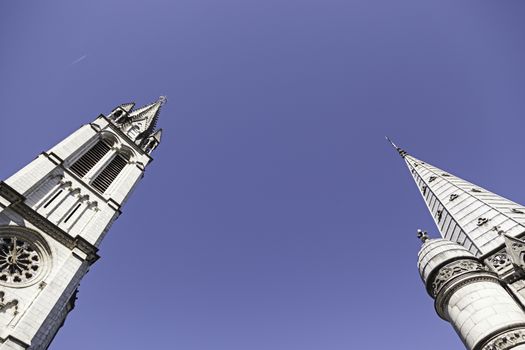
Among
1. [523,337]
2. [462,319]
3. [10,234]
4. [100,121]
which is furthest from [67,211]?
[523,337]

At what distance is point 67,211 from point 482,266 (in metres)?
25.0

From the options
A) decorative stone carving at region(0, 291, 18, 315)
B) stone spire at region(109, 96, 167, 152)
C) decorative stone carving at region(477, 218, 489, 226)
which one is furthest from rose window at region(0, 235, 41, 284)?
decorative stone carving at region(477, 218, 489, 226)

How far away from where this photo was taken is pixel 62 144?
26750 mm

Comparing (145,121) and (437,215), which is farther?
(145,121)

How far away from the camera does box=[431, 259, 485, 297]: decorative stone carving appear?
49.4ft

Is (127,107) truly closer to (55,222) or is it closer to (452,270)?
(55,222)

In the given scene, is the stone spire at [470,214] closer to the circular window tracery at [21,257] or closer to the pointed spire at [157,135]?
the circular window tracery at [21,257]

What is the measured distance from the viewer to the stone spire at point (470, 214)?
1756 cm

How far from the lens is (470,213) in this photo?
20922 mm

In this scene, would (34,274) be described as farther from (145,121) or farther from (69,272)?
(145,121)

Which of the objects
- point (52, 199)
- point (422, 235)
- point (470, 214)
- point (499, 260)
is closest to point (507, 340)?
point (499, 260)

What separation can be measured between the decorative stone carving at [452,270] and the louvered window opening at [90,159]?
84.8 feet

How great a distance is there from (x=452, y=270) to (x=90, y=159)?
27700 mm

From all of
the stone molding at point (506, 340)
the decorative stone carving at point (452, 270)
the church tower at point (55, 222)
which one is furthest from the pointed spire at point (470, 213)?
the church tower at point (55, 222)
